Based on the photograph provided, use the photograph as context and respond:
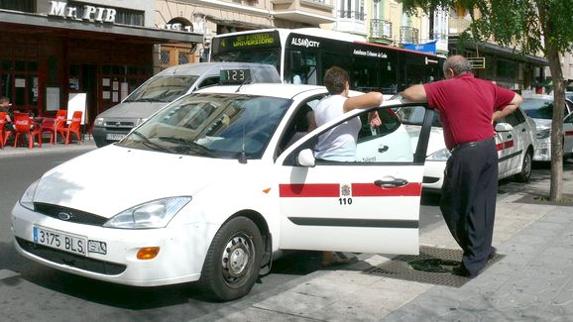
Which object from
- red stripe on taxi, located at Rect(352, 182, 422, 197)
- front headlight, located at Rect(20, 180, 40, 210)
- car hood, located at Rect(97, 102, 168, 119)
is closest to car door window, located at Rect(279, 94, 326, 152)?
red stripe on taxi, located at Rect(352, 182, 422, 197)

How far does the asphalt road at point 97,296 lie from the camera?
4.76 meters

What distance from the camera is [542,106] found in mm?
15312

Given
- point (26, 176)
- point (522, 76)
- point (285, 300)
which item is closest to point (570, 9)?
point (285, 300)

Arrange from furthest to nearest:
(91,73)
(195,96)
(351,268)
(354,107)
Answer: (91,73)
(195,96)
(351,268)
(354,107)

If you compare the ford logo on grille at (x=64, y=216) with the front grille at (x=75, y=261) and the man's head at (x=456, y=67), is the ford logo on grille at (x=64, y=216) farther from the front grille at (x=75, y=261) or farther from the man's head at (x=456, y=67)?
the man's head at (x=456, y=67)

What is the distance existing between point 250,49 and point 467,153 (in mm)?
11420

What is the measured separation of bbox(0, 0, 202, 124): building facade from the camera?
774 inches

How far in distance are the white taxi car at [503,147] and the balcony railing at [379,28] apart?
2653 cm

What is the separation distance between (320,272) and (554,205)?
16.2 ft

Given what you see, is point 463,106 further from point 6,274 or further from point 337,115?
point 6,274

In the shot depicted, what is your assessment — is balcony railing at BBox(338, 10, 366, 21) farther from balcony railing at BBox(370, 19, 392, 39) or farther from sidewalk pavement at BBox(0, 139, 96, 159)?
sidewalk pavement at BBox(0, 139, 96, 159)

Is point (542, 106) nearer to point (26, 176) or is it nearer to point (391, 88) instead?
point (391, 88)

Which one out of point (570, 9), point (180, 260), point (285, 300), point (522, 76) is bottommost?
point (285, 300)

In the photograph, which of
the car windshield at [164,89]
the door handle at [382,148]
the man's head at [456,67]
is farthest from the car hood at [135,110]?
the man's head at [456,67]
